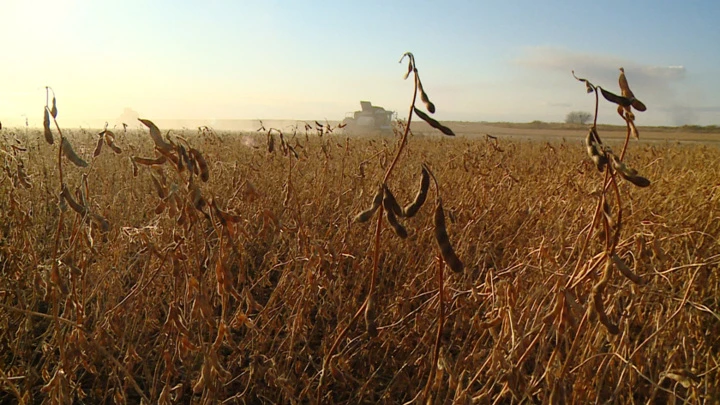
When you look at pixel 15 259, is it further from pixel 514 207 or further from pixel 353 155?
pixel 353 155

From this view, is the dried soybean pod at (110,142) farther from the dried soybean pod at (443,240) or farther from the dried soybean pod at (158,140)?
the dried soybean pod at (443,240)

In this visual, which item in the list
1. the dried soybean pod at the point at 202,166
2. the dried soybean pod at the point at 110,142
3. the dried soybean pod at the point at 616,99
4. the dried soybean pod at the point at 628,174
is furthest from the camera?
the dried soybean pod at the point at 110,142

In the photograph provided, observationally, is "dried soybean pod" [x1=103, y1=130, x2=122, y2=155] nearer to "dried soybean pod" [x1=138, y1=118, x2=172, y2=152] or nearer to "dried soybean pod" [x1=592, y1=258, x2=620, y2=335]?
"dried soybean pod" [x1=138, y1=118, x2=172, y2=152]

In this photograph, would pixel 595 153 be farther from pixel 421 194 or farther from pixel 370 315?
pixel 370 315

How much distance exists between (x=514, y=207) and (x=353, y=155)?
2.58m

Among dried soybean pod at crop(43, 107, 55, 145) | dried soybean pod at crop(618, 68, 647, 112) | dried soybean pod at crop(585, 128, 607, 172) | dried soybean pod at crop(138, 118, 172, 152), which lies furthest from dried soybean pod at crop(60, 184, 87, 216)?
dried soybean pod at crop(618, 68, 647, 112)

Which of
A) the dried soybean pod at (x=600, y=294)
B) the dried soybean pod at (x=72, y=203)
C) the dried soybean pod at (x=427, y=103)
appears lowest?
the dried soybean pod at (x=600, y=294)

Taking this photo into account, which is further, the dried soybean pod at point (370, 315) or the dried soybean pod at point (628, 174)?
the dried soybean pod at point (370, 315)

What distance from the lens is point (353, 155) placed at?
5113mm

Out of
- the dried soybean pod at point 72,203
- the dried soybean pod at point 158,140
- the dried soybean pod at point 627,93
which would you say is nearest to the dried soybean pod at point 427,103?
the dried soybean pod at point 627,93

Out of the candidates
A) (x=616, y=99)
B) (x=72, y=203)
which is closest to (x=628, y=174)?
(x=616, y=99)

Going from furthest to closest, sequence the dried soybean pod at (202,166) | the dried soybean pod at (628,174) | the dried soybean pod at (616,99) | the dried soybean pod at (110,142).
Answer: the dried soybean pod at (110,142), the dried soybean pod at (202,166), the dried soybean pod at (616,99), the dried soybean pod at (628,174)

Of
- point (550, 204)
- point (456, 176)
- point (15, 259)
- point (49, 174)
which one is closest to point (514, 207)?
point (550, 204)

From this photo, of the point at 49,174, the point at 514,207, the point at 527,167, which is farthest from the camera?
the point at 527,167
